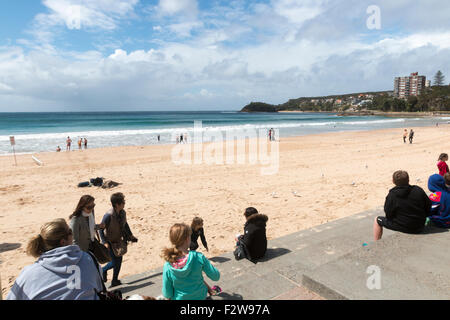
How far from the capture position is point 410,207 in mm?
3703

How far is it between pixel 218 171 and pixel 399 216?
32.7ft

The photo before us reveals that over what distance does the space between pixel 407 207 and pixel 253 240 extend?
2236 mm

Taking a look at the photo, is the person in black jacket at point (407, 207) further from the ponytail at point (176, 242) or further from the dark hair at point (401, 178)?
the ponytail at point (176, 242)

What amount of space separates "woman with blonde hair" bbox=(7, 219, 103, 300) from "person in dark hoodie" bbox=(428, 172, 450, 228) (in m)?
4.58

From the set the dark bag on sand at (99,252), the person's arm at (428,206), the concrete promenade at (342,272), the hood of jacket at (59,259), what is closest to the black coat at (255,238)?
the concrete promenade at (342,272)

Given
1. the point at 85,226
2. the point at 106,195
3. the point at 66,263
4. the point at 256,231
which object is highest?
the point at 66,263

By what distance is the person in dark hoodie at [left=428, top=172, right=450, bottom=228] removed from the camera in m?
3.91

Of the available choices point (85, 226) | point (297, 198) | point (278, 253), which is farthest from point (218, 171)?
point (85, 226)

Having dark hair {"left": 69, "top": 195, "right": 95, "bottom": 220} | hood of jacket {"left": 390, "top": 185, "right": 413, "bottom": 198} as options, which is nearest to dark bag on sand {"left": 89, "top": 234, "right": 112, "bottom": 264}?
dark hair {"left": 69, "top": 195, "right": 95, "bottom": 220}

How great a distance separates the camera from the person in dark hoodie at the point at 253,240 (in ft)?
13.8

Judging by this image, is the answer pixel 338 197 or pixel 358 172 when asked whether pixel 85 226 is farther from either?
pixel 358 172

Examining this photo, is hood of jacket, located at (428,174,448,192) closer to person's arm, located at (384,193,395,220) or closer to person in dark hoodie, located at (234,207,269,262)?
person's arm, located at (384,193,395,220)

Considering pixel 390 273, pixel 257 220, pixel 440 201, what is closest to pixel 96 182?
pixel 257 220

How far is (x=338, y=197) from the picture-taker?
8719mm
